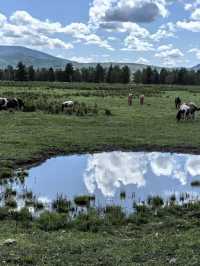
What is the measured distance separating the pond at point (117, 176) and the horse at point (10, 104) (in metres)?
18.9

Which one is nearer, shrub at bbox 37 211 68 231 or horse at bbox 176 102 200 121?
shrub at bbox 37 211 68 231

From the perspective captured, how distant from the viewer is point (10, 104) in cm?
4041

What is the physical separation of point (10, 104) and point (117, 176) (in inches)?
918

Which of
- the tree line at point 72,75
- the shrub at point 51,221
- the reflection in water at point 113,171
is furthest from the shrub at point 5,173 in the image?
the tree line at point 72,75

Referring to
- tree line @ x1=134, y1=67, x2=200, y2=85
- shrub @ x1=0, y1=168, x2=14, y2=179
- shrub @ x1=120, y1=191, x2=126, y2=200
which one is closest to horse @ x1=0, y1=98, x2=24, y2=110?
shrub @ x1=0, y1=168, x2=14, y2=179

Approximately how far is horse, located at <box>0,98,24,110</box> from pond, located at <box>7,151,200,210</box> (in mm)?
18878

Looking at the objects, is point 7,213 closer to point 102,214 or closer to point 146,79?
point 102,214

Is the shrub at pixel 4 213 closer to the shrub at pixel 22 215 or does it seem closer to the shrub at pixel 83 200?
the shrub at pixel 22 215

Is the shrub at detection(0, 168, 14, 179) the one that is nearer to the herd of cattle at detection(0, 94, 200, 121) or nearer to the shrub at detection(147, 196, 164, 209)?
the shrub at detection(147, 196, 164, 209)

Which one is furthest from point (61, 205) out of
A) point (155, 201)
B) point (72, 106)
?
point (72, 106)

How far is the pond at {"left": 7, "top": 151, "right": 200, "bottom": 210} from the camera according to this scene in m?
15.9

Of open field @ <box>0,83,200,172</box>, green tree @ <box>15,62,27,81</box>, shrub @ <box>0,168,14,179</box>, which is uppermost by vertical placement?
green tree @ <box>15,62,27,81</box>

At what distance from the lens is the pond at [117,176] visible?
1590 cm

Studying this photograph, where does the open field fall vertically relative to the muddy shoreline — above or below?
above
